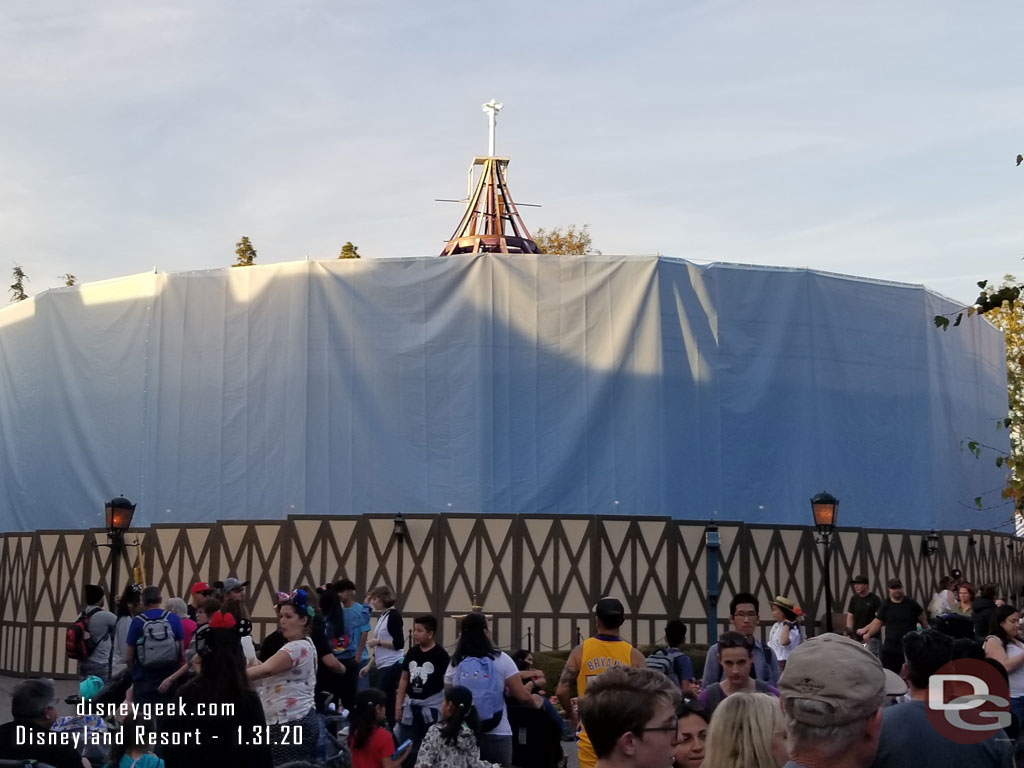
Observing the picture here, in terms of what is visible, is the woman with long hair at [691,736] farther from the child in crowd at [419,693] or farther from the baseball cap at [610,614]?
the child in crowd at [419,693]

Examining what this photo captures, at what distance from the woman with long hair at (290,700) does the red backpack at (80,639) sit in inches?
206

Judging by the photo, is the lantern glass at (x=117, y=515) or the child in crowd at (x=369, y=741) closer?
the child in crowd at (x=369, y=741)

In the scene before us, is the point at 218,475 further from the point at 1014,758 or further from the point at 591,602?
the point at 1014,758

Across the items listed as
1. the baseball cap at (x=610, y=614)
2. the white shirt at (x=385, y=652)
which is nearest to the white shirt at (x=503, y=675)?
the baseball cap at (x=610, y=614)

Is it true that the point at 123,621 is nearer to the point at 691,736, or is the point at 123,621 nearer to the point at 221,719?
the point at 221,719

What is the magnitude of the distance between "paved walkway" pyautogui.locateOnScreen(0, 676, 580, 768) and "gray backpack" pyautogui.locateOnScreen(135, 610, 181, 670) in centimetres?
497

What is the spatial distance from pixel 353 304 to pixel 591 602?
23.3 ft

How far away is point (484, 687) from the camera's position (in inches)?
340

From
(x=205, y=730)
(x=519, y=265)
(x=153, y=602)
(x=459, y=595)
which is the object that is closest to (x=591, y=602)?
(x=459, y=595)

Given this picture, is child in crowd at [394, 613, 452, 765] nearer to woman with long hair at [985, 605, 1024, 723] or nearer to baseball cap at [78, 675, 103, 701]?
baseball cap at [78, 675, 103, 701]

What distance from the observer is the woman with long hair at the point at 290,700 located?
8148 millimetres

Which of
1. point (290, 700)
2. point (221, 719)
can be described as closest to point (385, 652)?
point (290, 700)

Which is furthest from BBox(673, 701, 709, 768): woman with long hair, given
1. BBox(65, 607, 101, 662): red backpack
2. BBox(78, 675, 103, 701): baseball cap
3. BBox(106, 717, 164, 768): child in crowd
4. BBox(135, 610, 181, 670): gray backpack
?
BBox(65, 607, 101, 662): red backpack

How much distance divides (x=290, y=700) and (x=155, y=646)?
313 centimetres
